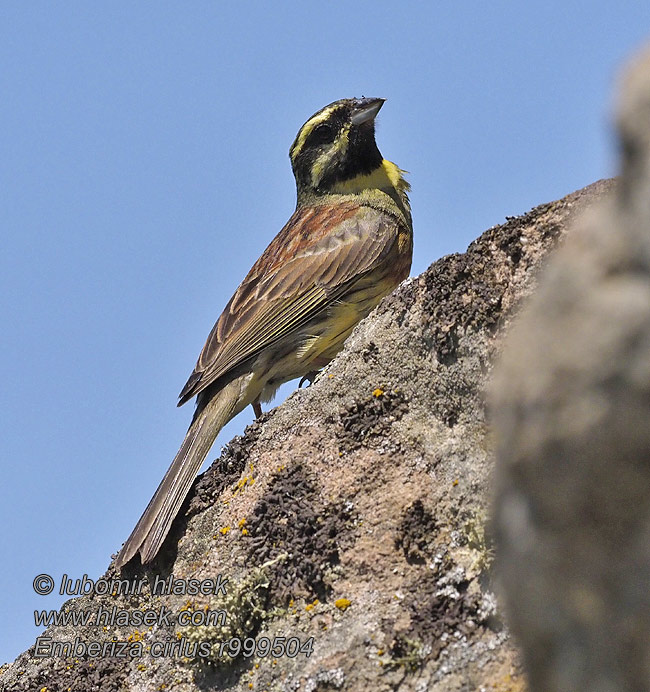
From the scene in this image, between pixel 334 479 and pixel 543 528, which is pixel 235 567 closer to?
pixel 334 479

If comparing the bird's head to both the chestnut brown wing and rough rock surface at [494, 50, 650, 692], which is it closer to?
the chestnut brown wing

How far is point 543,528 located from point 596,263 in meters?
0.47

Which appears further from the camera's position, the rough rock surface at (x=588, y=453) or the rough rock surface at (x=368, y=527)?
the rough rock surface at (x=368, y=527)

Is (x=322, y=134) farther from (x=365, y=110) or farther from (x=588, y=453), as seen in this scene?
(x=588, y=453)

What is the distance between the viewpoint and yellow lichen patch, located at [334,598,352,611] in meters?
4.00

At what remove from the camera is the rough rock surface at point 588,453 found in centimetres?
174

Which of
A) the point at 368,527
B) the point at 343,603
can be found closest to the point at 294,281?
the point at 368,527

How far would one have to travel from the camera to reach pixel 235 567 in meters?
4.48

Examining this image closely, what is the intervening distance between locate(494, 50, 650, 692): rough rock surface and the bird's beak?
650cm

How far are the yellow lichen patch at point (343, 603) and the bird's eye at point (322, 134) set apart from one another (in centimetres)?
515

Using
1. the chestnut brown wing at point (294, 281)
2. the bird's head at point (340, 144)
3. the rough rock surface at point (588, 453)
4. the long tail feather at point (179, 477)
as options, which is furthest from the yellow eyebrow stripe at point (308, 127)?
the rough rock surface at point (588, 453)

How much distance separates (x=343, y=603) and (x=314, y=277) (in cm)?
367

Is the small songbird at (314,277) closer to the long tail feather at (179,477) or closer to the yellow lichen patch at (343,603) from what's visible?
the long tail feather at (179,477)

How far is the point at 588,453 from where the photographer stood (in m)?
1.75
